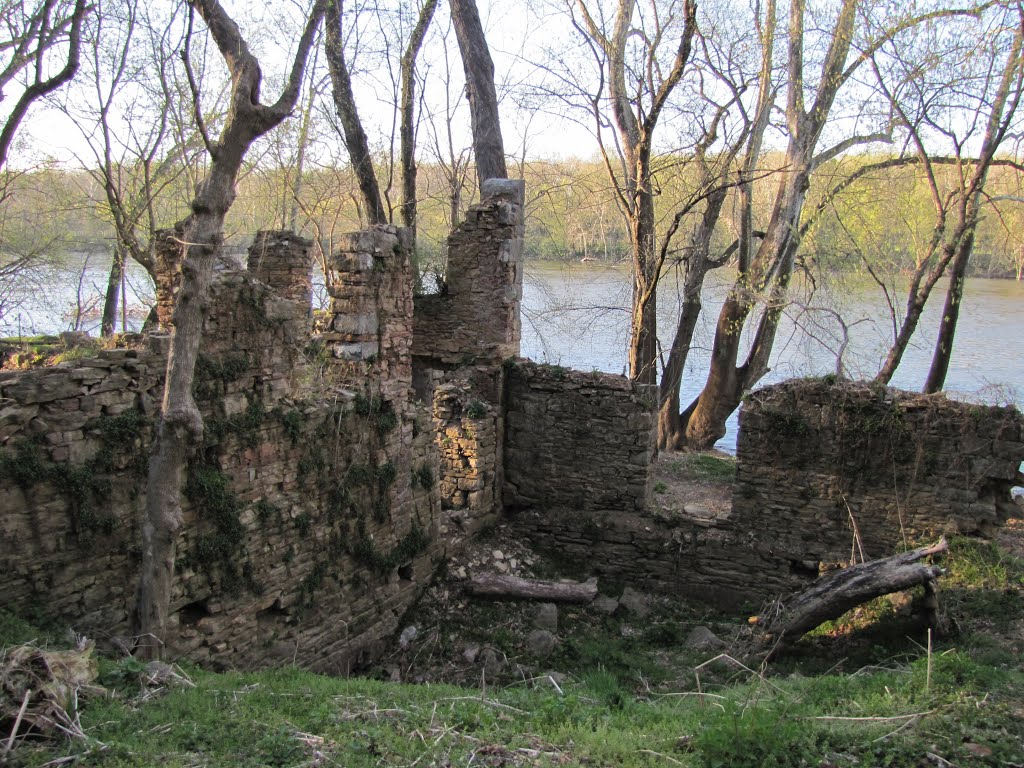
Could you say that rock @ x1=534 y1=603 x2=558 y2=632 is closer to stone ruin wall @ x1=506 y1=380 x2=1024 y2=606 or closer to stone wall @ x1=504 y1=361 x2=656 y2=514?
stone ruin wall @ x1=506 y1=380 x2=1024 y2=606

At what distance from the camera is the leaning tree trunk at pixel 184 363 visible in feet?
19.4

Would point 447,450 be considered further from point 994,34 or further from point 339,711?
point 994,34

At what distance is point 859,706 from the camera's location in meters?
5.23

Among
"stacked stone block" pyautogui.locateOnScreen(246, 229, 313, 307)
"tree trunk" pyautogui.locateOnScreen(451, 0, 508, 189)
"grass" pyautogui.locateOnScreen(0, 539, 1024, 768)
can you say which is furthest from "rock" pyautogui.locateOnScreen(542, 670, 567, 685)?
"tree trunk" pyautogui.locateOnScreen(451, 0, 508, 189)

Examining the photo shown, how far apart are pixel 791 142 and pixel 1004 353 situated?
542 inches

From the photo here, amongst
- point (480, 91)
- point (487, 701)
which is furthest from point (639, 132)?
point (487, 701)

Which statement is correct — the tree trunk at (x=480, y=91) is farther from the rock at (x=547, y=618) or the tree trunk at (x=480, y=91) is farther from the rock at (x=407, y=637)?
the rock at (x=407, y=637)

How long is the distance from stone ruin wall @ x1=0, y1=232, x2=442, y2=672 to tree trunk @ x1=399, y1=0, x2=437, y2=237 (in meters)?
6.30

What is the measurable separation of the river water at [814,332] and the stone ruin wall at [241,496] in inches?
391

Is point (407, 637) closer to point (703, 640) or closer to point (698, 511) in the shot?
point (703, 640)

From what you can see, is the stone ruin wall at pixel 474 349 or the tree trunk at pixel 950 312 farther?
the tree trunk at pixel 950 312

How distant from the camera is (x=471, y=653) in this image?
8.37 metres

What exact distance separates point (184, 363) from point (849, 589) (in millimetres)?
6155

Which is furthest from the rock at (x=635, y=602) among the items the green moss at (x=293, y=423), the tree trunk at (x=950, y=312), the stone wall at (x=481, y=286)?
the tree trunk at (x=950, y=312)
